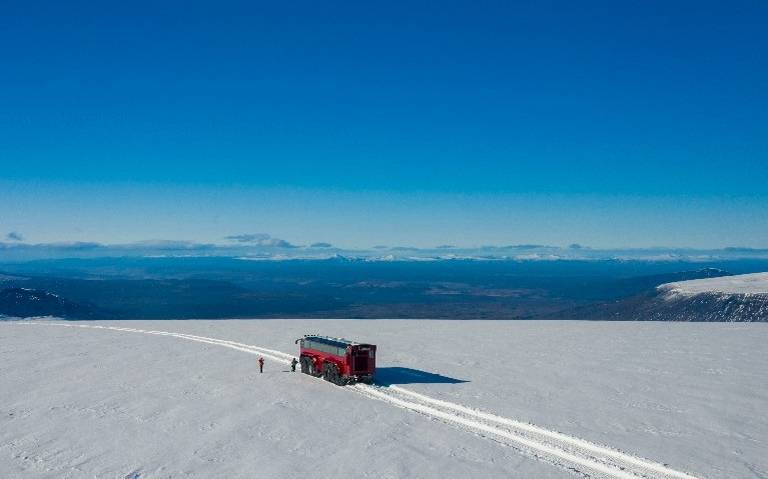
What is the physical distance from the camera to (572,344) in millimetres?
42906

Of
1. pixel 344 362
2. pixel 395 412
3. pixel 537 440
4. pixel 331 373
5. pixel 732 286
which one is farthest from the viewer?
pixel 732 286

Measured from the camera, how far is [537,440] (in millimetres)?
19109

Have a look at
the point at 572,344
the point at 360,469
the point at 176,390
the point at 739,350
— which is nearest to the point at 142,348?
the point at 176,390

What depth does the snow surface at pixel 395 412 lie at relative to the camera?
55.4ft

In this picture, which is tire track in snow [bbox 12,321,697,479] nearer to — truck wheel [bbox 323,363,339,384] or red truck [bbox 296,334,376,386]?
red truck [bbox 296,334,376,386]

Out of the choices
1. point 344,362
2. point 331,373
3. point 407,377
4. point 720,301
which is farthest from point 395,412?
point 720,301

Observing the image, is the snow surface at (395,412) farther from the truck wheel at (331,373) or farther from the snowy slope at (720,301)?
the snowy slope at (720,301)

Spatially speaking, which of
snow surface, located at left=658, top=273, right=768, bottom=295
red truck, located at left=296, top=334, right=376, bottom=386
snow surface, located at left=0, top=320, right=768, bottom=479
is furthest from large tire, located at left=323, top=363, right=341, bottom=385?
snow surface, located at left=658, top=273, right=768, bottom=295

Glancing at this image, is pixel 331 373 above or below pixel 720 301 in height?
above

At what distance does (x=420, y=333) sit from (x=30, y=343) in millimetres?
31004

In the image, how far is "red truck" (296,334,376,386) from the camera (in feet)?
88.0

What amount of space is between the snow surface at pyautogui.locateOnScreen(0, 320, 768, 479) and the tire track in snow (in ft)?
0.25

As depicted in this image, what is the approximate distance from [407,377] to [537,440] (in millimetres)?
11309

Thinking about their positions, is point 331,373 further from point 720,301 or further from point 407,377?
point 720,301
